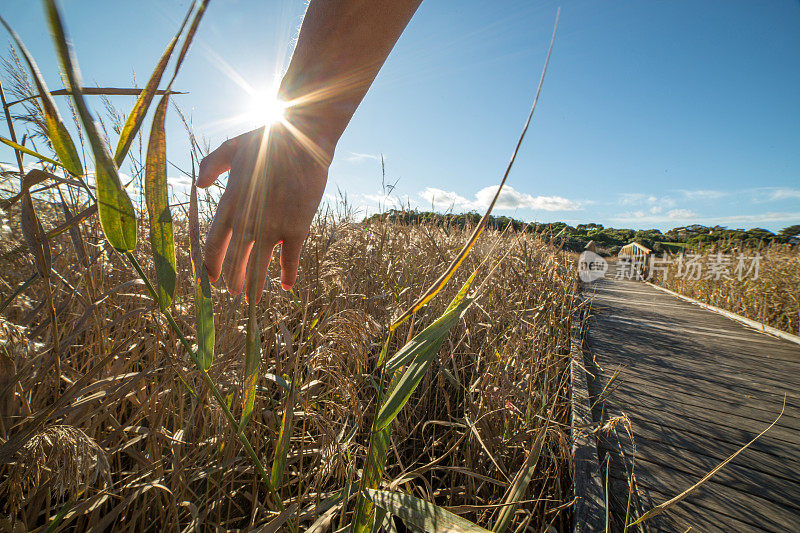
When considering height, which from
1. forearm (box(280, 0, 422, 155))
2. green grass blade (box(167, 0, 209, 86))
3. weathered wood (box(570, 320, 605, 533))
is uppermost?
forearm (box(280, 0, 422, 155))

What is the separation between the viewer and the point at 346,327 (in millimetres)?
964

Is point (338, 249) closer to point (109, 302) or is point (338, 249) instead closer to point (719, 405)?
point (109, 302)

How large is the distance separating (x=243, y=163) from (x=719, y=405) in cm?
299

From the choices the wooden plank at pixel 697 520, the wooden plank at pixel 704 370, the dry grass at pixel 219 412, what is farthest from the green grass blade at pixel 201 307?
the wooden plank at pixel 704 370

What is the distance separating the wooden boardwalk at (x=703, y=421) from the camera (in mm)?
1239

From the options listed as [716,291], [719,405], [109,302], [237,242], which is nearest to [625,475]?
[719,405]

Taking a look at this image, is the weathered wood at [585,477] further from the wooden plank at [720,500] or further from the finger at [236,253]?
the finger at [236,253]

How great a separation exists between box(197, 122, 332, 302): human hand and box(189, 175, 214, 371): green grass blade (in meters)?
0.08

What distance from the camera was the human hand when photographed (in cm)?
57

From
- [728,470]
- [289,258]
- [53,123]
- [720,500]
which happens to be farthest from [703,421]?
[53,123]

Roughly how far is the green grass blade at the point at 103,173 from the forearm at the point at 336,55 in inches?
15.2

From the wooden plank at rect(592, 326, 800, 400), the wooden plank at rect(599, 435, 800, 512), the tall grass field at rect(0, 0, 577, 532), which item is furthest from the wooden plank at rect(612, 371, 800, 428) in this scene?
the tall grass field at rect(0, 0, 577, 532)

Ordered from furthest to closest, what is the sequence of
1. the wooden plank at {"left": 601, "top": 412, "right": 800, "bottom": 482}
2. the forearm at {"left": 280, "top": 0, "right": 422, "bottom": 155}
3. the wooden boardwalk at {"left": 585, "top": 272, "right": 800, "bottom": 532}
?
the wooden plank at {"left": 601, "top": 412, "right": 800, "bottom": 482} → the wooden boardwalk at {"left": 585, "top": 272, "right": 800, "bottom": 532} → the forearm at {"left": 280, "top": 0, "right": 422, "bottom": 155}

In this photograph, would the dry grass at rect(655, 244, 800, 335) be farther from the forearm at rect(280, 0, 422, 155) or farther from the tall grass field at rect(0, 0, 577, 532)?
the forearm at rect(280, 0, 422, 155)
